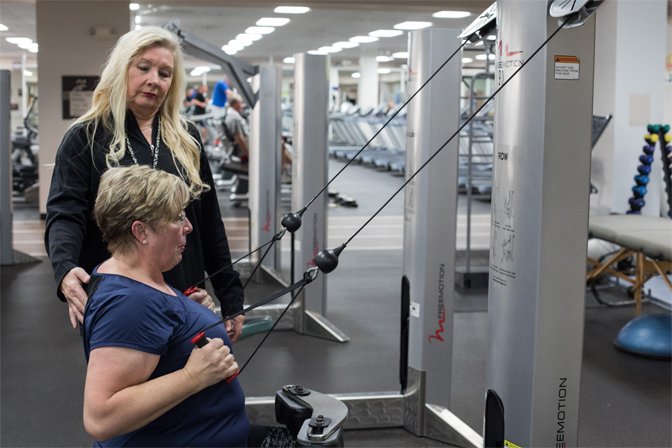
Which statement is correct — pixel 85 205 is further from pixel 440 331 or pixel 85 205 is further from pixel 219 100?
pixel 219 100

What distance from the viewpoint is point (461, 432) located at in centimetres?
317

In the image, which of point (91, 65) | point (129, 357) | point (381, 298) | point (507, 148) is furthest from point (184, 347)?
point (91, 65)

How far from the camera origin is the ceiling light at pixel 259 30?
14.5 m

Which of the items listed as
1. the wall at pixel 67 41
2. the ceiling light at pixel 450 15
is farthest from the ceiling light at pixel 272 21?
the wall at pixel 67 41

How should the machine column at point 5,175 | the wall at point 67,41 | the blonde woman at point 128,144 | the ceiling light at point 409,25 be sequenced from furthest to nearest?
the ceiling light at point 409,25
the wall at point 67,41
the machine column at point 5,175
the blonde woman at point 128,144

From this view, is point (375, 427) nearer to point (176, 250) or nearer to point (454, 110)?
point (454, 110)

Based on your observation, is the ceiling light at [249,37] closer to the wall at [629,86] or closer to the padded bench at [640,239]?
the wall at [629,86]

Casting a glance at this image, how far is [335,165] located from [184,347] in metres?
17.8

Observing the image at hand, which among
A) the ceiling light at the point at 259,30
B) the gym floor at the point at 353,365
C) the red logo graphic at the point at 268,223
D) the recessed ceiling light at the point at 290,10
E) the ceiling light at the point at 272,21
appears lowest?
the gym floor at the point at 353,365

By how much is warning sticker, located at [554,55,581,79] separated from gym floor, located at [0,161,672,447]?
1.79 meters

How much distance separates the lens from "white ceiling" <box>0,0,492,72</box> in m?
9.34

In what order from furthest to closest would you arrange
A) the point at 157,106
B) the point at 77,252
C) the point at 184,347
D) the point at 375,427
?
the point at 375,427
the point at 157,106
the point at 77,252
the point at 184,347

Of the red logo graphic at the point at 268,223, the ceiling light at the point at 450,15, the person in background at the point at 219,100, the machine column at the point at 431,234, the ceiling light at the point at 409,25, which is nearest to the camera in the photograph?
the machine column at the point at 431,234

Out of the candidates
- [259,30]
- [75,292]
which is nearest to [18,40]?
[259,30]
